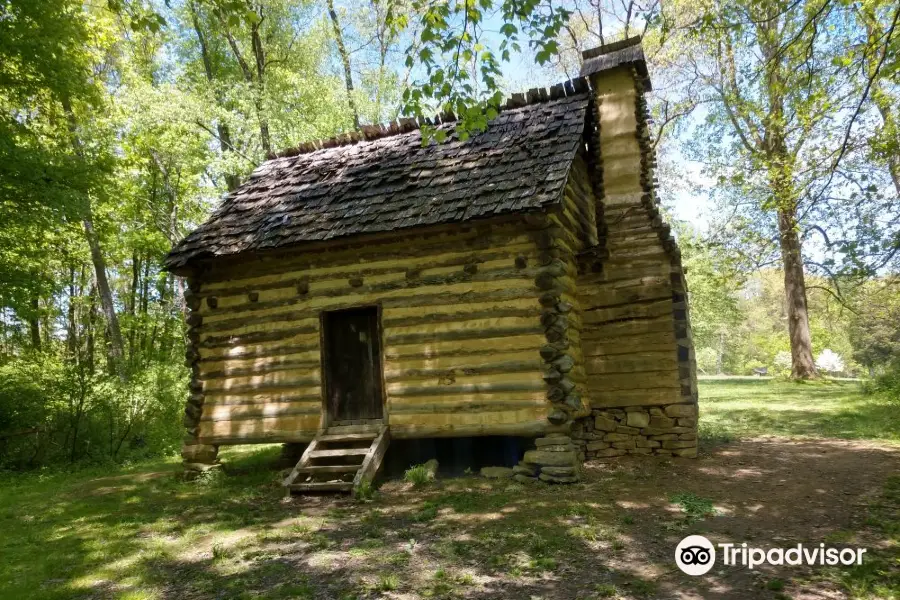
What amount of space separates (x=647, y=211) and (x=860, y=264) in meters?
4.03

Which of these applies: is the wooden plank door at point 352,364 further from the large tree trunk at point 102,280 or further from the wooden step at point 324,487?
the large tree trunk at point 102,280

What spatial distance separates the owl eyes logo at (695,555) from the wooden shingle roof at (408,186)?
4.34 m

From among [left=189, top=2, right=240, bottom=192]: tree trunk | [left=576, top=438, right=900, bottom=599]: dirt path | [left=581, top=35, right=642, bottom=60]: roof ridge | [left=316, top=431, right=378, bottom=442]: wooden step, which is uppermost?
[left=189, top=2, right=240, bottom=192]: tree trunk

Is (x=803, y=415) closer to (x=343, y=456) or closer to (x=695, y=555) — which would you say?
(x=695, y=555)

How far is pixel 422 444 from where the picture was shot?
9656mm

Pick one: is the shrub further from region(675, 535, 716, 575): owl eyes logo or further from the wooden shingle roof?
region(675, 535, 716, 575): owl eyes logo

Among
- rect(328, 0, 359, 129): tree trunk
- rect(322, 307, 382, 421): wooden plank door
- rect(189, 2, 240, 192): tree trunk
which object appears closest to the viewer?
rect(322, 307, 382, 421): wooden plank door

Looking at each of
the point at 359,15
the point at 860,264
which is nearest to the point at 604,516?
the point at 860,264

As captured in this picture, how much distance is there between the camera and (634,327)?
916 cm

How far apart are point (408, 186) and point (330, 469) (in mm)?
4633

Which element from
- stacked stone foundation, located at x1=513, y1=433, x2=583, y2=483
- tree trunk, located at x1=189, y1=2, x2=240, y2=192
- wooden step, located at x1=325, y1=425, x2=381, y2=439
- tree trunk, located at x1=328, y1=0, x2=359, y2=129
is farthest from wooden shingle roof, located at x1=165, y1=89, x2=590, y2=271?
tree trunk, located at x1=328, y1=0, x2=359, y2=129

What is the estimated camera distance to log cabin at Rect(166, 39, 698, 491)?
26.2ft

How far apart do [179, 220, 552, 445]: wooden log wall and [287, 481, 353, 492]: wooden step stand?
124 cm

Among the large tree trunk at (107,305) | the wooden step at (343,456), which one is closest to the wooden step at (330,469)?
the wooden step at (343,456)
